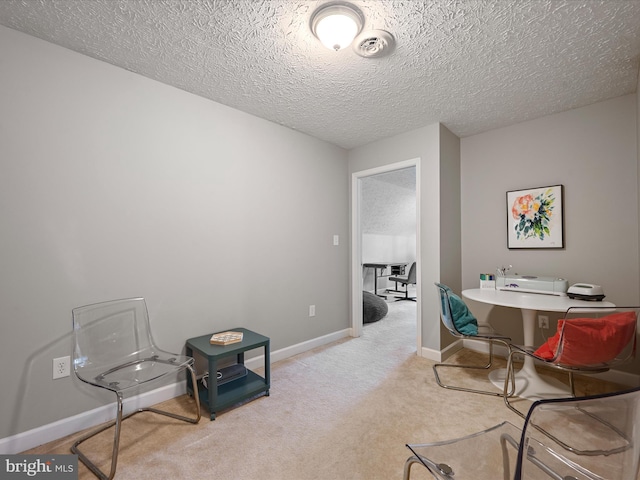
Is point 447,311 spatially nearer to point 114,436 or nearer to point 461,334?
point 461,334

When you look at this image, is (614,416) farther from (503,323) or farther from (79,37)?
(79,37)

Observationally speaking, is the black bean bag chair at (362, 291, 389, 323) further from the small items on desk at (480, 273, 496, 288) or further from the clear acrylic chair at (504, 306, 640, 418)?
the clear acrylic chair at (504, 306, 640, 418)

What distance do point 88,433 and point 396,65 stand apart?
3.08 metres

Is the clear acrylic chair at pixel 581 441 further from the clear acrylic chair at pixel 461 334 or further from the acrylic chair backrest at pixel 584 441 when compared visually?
the clear acrylic chair at pixel 461 334

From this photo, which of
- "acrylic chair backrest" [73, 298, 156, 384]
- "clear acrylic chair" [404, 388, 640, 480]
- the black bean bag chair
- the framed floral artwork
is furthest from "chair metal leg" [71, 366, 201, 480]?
the framed floral artwork

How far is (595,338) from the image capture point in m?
1.81

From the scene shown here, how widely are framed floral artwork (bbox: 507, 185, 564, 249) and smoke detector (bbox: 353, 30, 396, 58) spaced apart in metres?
2.07

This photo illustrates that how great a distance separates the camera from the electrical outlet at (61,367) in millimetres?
1858

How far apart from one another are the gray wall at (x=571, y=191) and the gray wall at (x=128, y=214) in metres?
1.90

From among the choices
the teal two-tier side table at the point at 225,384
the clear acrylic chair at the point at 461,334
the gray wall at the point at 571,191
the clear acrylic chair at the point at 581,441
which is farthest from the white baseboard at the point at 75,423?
the gray wall at the point at 571,191

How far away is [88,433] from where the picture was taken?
1.88m

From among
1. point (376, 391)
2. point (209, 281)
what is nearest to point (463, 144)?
point (376, 391)

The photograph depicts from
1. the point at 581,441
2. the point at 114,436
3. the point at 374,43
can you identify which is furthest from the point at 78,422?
the point at 374,43

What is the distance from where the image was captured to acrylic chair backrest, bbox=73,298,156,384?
5.96 feet
